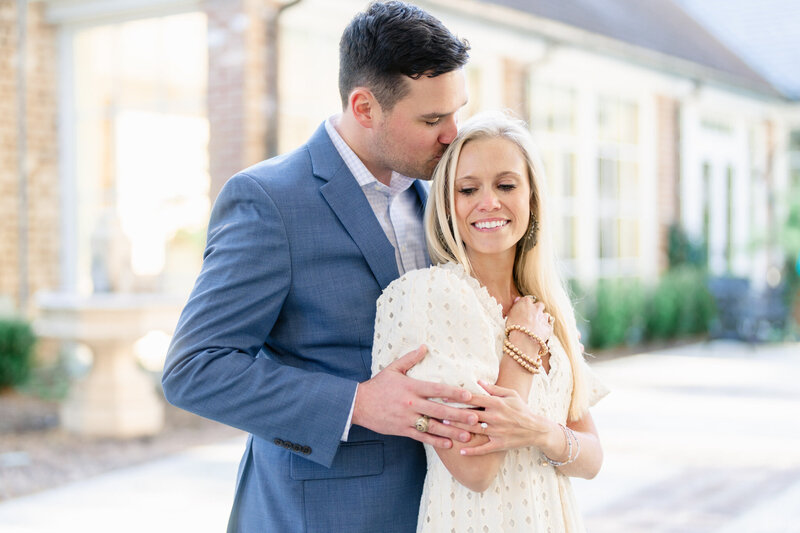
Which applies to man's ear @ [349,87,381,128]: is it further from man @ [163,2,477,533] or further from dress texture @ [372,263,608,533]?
dress texture @ [372,263,608,533]

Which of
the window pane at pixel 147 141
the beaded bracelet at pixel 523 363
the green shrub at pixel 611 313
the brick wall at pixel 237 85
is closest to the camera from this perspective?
the beaded bracelet at pixel 523 363

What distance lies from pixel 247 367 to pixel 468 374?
434 mm

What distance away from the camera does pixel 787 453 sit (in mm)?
6125

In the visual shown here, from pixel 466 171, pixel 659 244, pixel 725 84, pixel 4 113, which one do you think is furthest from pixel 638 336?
pixel 466 171

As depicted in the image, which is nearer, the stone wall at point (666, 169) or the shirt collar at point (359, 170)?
the shirt collar at point (359, 170)

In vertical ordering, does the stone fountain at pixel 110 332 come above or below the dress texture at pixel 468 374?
below

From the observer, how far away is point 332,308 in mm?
1812

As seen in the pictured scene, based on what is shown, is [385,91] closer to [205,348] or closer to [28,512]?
[205,348]

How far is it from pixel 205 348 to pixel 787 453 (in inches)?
218

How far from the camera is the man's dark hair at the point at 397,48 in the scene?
185cm

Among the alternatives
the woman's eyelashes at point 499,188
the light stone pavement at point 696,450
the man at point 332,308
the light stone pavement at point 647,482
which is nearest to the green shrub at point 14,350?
the light stone pavement at point 647,482

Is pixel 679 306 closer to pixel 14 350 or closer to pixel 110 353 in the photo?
pixel 110 353

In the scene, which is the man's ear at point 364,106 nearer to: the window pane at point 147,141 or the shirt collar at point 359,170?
the shirt collar at point 359,170

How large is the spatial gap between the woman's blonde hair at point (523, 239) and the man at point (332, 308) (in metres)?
0.06
